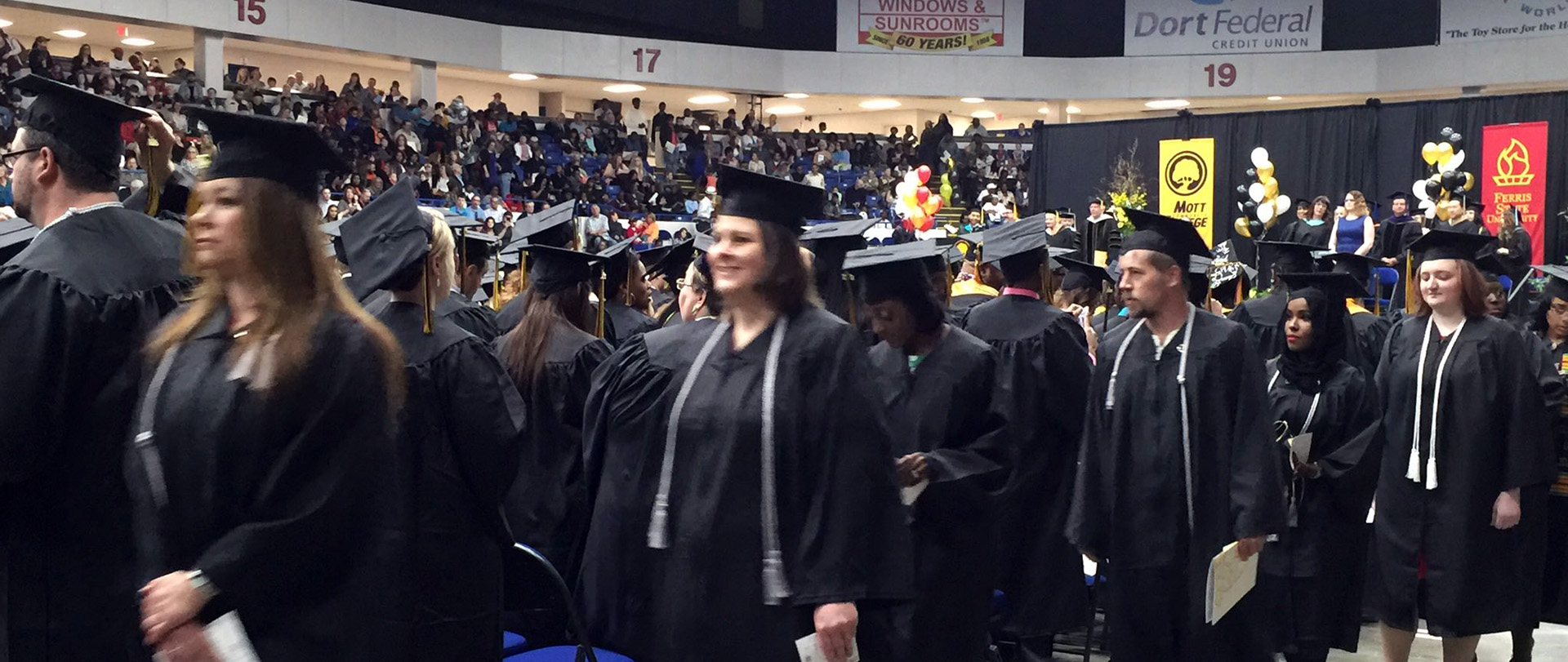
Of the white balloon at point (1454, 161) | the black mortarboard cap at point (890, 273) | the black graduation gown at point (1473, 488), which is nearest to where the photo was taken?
the black mortarboard cap at point (890, 273)

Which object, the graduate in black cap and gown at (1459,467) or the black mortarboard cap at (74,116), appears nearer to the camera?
the black mortarboard cap at (74,116)

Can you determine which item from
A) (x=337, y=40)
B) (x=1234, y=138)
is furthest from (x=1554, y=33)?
(x=337, y=40)

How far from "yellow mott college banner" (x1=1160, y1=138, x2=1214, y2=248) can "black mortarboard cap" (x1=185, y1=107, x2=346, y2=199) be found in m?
22.0

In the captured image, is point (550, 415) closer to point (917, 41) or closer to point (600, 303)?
point (600, 303)

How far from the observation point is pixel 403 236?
375 centimetres

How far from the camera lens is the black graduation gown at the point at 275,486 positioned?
2.30 meters

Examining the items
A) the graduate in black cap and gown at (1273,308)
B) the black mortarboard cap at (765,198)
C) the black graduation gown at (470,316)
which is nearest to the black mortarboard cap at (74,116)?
the black mortarboard cap at (765,198)

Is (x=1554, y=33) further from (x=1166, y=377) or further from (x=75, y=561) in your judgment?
(x=75, y=561)

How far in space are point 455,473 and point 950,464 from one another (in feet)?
4.78

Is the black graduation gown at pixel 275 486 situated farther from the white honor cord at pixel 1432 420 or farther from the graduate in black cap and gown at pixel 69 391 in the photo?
the white honor cord at pixel 1432 420

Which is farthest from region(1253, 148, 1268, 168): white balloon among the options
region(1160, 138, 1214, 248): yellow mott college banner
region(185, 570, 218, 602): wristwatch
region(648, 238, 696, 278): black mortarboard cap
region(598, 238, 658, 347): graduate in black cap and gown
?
region(185, 570, 218, 602): wristwatch

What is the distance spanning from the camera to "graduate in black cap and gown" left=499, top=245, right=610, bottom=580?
5137 mm

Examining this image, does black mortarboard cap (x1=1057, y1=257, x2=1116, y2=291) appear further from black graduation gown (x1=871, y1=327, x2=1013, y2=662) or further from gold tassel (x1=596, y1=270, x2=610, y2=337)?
black graduation gown (x1=871, y1=327, x2=1013, y2=662)

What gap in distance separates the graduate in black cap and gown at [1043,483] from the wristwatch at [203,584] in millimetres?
4013
